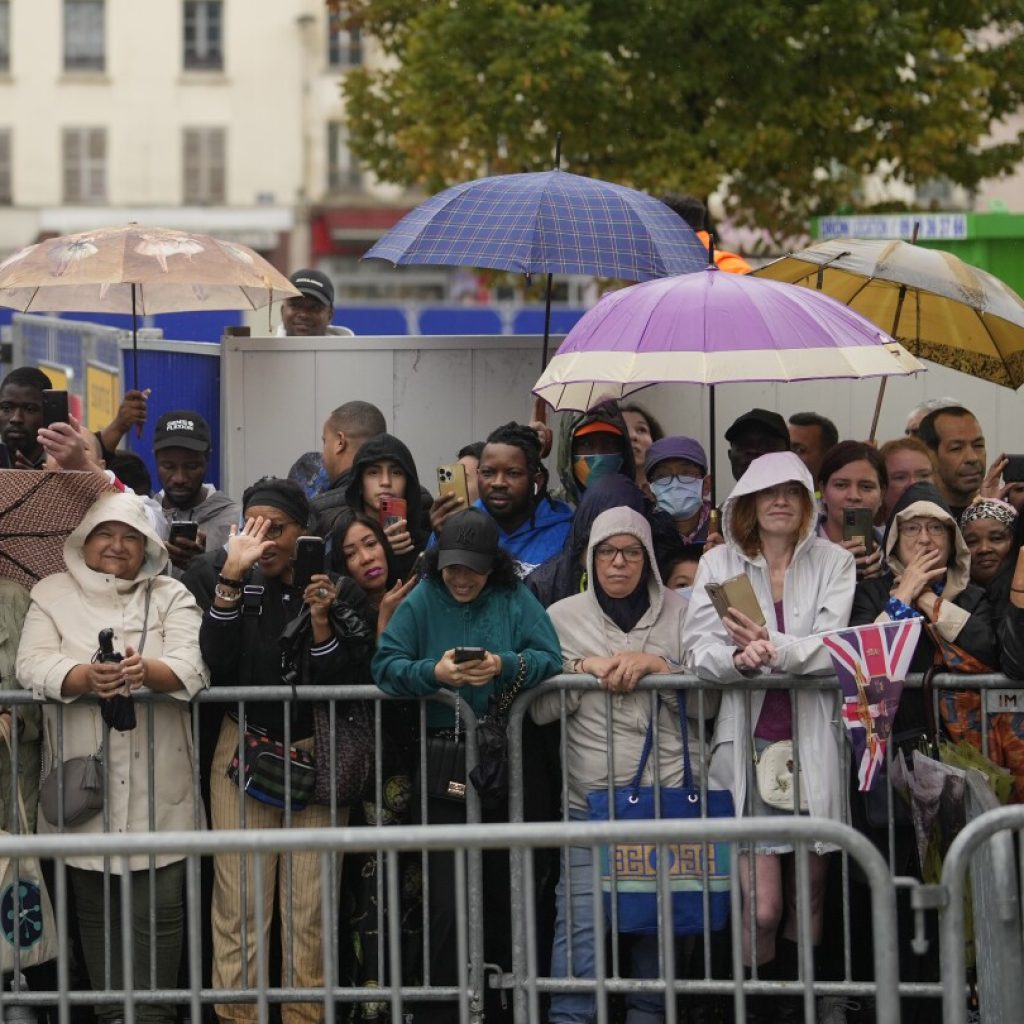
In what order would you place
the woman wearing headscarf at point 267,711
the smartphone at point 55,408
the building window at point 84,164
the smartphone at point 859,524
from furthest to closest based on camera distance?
1. the building window at point 84,164
2. the smartphone at point 55,408
3. the smartphone at point 859,524
4. the woman wearing headscarf at point 267,711

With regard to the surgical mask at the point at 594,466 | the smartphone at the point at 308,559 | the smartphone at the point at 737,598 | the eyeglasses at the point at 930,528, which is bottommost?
the smartphone at the point at 737,598

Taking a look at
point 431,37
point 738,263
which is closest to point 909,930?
point 738,263

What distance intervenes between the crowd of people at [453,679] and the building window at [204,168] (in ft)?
143

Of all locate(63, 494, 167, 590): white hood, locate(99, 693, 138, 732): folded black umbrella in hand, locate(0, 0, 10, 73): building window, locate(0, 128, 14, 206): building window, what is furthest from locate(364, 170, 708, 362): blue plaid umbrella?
locate(0, 0, 10, 73): building window

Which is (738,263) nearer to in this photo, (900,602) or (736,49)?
(900,602)

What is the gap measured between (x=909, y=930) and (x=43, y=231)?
45.1 metres

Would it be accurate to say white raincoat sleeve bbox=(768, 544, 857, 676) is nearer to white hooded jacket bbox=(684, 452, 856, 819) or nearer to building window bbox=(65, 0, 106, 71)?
white hooded jacket bbox=(684, 452, 856, 819)

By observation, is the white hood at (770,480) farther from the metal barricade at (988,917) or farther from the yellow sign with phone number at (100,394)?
the yellow sign with phone number at (100,394)

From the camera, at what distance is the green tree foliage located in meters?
15.7

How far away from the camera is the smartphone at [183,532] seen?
757 centimetres

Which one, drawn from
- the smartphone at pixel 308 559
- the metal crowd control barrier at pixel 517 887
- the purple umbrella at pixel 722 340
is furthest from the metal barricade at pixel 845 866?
the purple umbrella at pixel 722 340

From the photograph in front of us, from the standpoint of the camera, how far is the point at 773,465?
6.82 meters

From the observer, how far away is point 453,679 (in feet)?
21.0

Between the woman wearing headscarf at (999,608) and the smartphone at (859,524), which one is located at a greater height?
the smartphone at (859,524)
